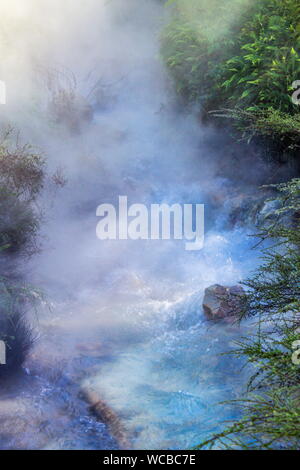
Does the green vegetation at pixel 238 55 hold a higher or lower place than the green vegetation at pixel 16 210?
higher

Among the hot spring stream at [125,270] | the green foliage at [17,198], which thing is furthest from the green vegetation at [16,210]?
the hot spring stream at [125,270]

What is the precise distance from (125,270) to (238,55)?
6535mm

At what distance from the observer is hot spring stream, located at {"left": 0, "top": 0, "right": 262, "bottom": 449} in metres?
4.34

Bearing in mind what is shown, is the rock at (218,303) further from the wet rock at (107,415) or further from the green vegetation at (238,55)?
the green vegetation at (238,55)

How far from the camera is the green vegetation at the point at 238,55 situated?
29.2ft

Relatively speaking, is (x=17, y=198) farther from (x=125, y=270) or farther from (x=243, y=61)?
(x=243, y=61)

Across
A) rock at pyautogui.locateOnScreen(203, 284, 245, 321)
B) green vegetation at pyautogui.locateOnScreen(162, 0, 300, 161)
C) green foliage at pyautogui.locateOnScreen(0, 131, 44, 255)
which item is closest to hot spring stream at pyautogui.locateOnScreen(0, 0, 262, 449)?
rock at pyautogui.locateOnScreen(203, 284, 245, 321)

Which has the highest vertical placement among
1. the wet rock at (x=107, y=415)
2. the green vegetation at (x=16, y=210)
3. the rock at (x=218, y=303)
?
the green vegetation at (x=16, y=210)

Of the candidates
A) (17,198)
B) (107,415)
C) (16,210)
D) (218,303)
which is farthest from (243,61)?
(107,415)

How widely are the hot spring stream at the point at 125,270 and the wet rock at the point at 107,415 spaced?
0.02 meters

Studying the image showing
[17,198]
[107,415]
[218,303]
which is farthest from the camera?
[17,198]

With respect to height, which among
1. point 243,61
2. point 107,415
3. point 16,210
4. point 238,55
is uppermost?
point 238,55

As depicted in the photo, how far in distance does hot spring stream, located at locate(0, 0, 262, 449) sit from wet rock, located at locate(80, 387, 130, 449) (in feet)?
0.08

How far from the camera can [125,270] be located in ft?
28.4
